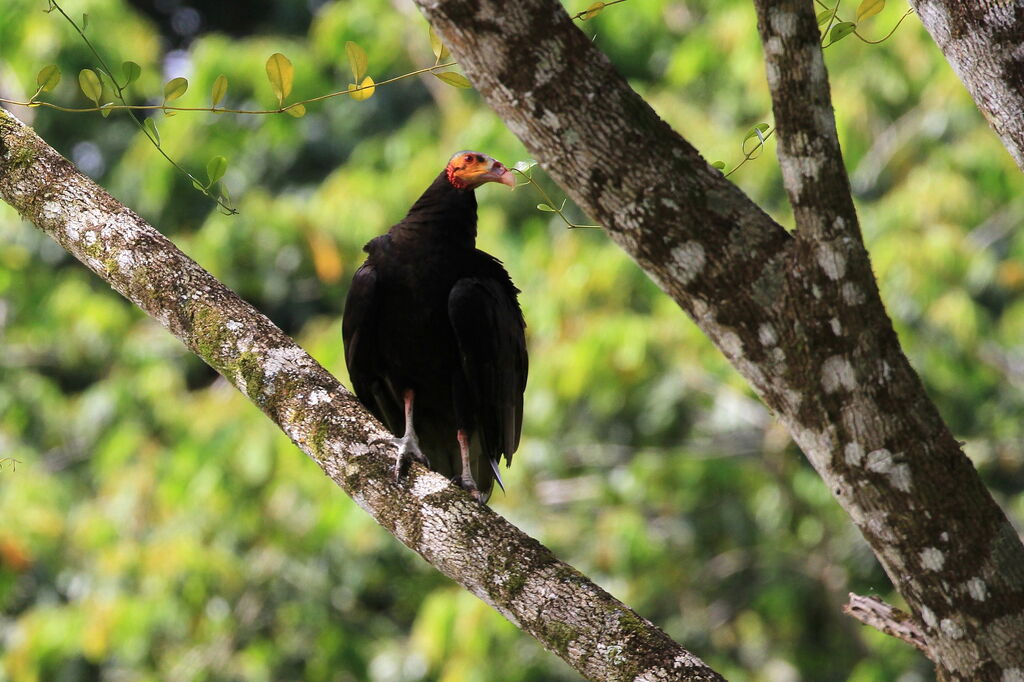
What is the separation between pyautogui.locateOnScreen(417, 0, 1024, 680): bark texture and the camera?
5.09 feet

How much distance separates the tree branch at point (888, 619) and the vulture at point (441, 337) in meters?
1.23

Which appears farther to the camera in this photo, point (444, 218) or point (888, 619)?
point (444, 218)

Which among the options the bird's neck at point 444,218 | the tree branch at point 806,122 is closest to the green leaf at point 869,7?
the tree branch at point 806,122

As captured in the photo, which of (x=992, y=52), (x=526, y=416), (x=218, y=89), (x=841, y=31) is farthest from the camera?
(x=526, y=416)

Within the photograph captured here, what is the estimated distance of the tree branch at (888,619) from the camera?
1761 mm

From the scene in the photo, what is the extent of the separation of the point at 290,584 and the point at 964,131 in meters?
4.19

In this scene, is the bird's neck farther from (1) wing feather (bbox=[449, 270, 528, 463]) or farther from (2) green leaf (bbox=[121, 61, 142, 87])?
(2) green leaf (bbox=[121, 61, 142, 87])

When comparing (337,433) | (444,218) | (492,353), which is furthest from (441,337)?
(337,433)

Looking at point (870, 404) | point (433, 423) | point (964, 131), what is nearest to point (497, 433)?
point (433, 423)

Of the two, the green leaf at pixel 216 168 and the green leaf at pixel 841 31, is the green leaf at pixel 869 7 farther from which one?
the green leaf at pixel 216 168

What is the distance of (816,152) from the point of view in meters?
1.57

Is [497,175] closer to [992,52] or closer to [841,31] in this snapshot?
[841,31]

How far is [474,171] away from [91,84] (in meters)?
1.34

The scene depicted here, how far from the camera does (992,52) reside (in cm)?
184
